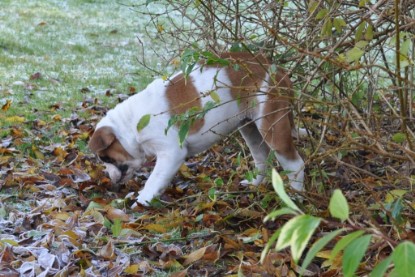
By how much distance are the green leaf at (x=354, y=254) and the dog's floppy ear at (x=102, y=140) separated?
402 cm

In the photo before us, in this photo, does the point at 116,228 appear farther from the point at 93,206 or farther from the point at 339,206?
the point at 339,206

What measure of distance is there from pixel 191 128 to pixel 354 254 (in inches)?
148

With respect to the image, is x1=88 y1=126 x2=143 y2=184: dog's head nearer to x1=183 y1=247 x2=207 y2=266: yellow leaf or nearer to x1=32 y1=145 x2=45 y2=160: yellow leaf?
x1=32 y1=145 x2=45 y2=160: yellow leaf

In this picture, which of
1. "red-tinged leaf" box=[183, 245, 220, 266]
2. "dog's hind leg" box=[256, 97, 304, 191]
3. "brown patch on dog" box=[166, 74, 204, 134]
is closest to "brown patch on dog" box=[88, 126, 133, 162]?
"brown patch on dog" box=[166, 74, 204, 134]

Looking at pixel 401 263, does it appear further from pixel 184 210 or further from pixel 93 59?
pixel 93 59

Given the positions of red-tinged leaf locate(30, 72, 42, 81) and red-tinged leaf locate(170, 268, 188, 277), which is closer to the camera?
red-tinged leaf locate(170, 268, 188, 277)

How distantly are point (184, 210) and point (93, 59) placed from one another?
6537mm

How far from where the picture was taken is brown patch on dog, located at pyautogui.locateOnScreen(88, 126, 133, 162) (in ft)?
17.3

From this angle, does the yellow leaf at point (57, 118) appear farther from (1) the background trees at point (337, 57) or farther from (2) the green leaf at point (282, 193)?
(2) the green leaf at point (282, 193)

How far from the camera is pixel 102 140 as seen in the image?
527 centimetres

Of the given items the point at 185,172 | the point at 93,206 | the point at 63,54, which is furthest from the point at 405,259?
the point at 63,54

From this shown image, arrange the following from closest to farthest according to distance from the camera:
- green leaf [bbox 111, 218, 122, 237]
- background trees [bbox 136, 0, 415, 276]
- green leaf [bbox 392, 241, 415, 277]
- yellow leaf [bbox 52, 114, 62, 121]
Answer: green leaf [bbox 392, 241, 415, 277], background trees [bbox 136, 0, 415, 276], green leaf [bbox 111, 218, 122, 237], yellow leaf [bbox 52, 114, 62, 121]

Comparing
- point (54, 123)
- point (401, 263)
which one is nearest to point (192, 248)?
point (401, 263)

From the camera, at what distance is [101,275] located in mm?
3627
